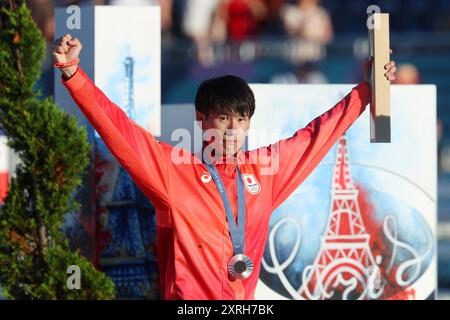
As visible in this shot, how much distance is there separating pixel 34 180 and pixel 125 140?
4.55 feet

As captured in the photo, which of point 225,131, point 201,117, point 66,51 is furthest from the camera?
point 201,117

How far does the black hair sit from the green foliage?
47.7 inches

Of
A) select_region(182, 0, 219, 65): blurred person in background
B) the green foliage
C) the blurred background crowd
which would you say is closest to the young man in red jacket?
the green foliage

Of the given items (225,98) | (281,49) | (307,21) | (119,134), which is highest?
(307,21)

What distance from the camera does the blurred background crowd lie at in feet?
29.3

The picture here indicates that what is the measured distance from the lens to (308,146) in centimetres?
428

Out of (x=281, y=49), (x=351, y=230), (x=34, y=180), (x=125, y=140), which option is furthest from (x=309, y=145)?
(x=281, y=49)

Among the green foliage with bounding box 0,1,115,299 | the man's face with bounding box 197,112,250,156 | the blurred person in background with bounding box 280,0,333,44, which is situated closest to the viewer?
the man's face with bounding box 197,112,250,156

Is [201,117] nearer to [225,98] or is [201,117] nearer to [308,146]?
[225,98]

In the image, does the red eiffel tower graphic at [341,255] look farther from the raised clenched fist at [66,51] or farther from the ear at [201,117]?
the raised clenched fist at [66,51]

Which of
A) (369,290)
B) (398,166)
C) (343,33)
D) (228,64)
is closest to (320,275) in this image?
(369,290)

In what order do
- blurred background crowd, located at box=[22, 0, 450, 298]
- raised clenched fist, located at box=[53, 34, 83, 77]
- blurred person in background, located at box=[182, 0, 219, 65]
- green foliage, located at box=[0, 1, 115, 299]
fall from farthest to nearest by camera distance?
blurred person in background, located at box=[182, 0, 219, 65] < blurred background crowd, located at box=[22, 0, 450, 298] < green foliage, located at box=[0, 1, 115, 299] < raised clenched fist, located at box=[53, 34, 83, 77]

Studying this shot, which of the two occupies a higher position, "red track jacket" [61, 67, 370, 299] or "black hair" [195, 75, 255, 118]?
"black hair" [195, 75, 255, 118]

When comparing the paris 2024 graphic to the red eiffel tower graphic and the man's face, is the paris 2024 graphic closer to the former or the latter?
the red eiffel tower graphic
